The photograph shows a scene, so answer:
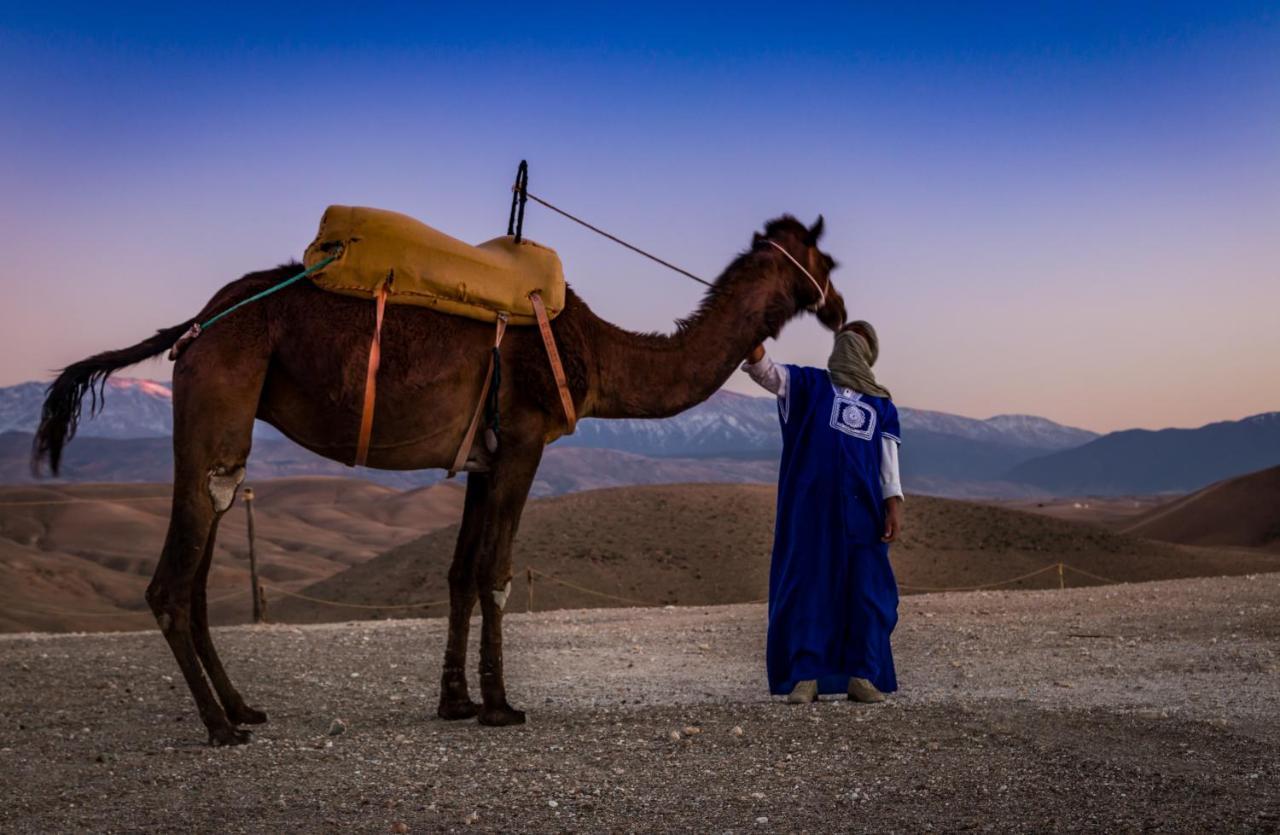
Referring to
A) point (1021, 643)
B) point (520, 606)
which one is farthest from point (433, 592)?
point (1021, 643)

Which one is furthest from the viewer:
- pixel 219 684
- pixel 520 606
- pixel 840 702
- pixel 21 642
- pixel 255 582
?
pixel 520 606

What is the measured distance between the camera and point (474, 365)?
22.8 ft

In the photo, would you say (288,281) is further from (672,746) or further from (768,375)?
(672,746)

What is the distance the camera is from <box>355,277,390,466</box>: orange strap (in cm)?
663

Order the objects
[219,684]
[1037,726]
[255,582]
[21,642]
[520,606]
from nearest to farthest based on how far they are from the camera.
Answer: [1037,726] → [219,684] → [21,642] → [255,582] → [520,606]

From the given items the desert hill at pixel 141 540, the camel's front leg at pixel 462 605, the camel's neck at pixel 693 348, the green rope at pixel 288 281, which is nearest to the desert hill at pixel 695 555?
the desert hill at pixel 141 540

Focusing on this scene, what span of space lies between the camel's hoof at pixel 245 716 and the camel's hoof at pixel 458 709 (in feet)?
3.82

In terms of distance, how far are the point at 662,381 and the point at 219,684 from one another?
3.32 m

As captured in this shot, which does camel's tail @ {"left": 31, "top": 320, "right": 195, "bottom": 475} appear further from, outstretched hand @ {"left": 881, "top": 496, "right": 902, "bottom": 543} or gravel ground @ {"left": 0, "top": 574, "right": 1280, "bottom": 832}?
outstretched hand @ {"left": 881, "top": 496, "right": 902, "bottom": 543}

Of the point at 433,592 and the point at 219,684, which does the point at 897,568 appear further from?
the point at 219,684

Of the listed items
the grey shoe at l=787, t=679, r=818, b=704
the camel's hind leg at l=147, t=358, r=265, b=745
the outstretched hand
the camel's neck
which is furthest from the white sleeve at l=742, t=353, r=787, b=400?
the camel's hind leg at l=147, t=358, r=265, b=745

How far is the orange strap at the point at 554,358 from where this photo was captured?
702cm

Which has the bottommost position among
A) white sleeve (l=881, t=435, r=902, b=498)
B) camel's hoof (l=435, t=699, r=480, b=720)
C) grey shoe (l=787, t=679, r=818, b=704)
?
camel's hoof (l=435, t=699, r=480, b=720)

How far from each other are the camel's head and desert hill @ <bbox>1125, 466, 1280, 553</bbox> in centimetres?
4390
